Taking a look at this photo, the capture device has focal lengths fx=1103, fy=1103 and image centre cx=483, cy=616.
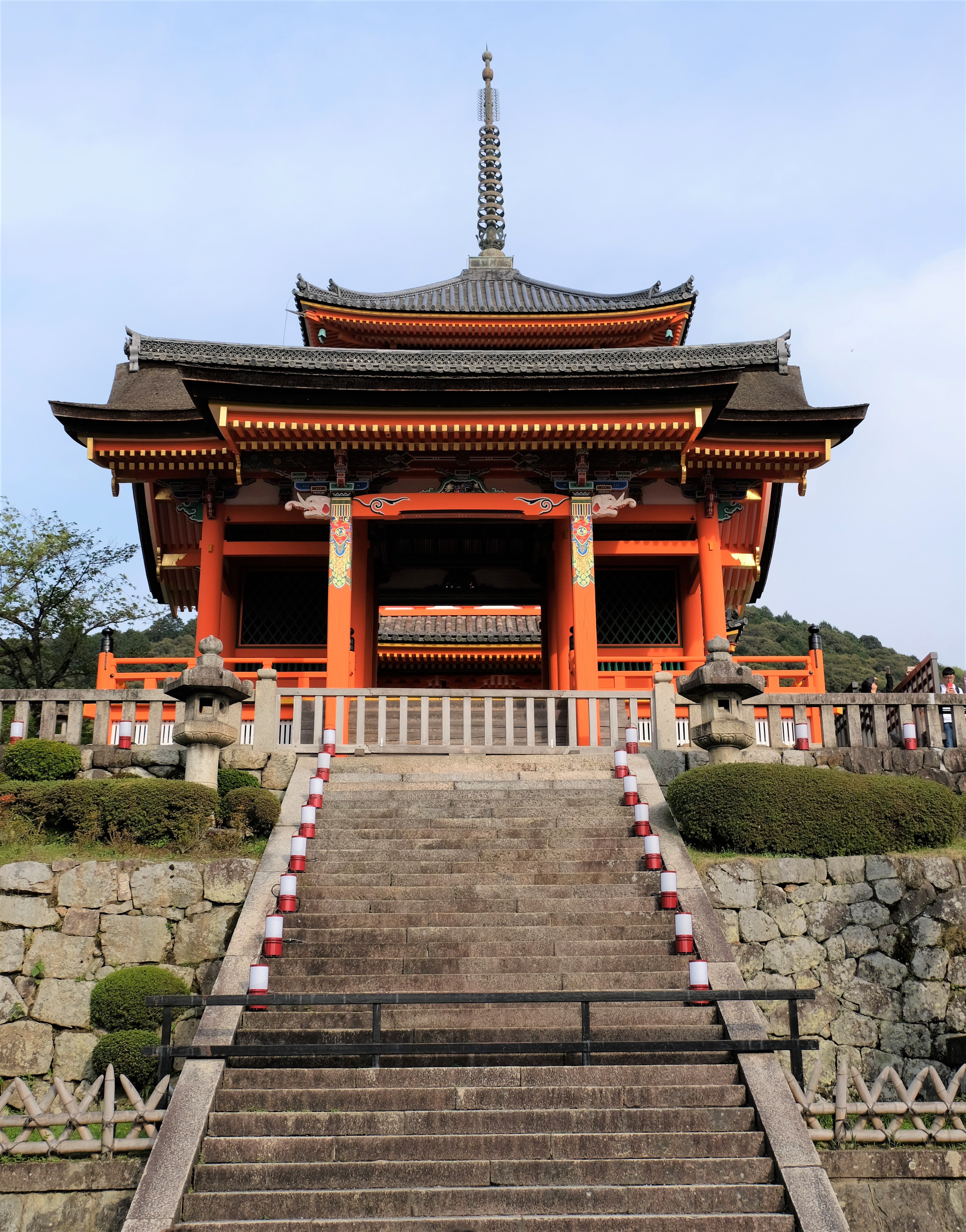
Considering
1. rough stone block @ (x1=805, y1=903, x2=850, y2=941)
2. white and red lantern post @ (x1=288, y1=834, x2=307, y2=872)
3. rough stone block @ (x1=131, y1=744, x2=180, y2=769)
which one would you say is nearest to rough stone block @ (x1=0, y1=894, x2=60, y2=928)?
white and red lantern post @ (x1=288, y1=834, x2=307, y2=872)

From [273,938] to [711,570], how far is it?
35.0ft

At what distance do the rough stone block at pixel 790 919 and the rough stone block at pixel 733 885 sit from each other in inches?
8.2

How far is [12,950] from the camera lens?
967cm

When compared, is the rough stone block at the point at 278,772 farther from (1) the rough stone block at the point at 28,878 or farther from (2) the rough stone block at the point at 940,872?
(2) the rough stone block at the point at 940,872

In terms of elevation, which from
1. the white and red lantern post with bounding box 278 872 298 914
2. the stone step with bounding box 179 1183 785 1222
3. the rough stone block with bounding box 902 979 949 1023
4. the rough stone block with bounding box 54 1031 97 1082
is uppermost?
the white and red lantern post with bounding box 278 872 298 914

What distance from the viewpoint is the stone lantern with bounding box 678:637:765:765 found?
11719 millimetres

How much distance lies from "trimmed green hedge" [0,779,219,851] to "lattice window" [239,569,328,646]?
27.1 ft

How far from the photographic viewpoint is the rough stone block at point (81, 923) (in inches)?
387

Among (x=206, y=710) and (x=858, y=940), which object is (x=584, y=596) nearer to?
(x=206, y=710)

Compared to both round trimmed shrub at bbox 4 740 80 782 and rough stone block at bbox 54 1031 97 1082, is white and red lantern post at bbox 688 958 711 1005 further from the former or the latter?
round trimmed shrub at bbox 4 740 80 782

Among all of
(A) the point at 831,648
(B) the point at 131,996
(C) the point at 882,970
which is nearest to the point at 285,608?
(B) the point at 131,996

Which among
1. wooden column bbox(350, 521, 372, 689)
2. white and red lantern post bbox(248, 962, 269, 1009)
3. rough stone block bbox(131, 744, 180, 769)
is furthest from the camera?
wooden column bbox(350, 521, 372, 689)

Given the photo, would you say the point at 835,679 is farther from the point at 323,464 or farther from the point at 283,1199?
the point at 283,1199

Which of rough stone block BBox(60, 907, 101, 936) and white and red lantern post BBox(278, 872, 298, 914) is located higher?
white and red lantern post BBox(278, 872, 298, 914)
